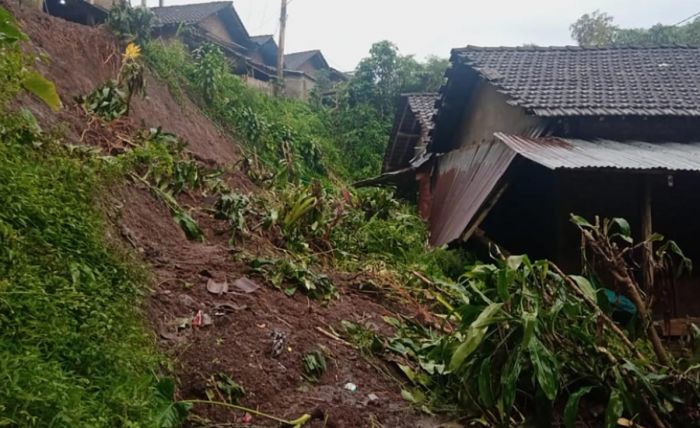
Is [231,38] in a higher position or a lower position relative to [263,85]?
higher

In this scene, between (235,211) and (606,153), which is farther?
(606,153)

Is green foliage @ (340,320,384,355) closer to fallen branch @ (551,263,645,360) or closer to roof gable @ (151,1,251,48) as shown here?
fallen branch @ (551,263,645,360)

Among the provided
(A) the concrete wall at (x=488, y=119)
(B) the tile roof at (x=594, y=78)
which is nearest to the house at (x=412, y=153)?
(A) the concrete wall at (x=488, y=119)

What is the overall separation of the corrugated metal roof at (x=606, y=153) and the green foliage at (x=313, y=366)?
2777 mm

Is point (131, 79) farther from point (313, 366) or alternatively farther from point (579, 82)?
point (579, 82)

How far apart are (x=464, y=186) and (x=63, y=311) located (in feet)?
19.2

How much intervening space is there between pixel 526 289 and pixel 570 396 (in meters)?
0.61

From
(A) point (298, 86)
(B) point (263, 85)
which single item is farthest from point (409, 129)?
(A) point (298, 86)

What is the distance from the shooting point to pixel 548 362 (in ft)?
9.07

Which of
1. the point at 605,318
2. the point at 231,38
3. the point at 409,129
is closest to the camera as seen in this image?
the point at 605,318

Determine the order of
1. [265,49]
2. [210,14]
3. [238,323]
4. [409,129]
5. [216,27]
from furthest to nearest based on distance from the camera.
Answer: [265,49] → [216,27] → [210,14] → [409,129] → [238,323]

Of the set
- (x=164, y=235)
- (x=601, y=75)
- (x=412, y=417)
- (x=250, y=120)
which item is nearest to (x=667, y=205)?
(x=601, y=75)

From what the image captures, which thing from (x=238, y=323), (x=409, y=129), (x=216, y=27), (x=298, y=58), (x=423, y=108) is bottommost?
(x=238, y=323)

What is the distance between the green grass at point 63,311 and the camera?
189 cm
